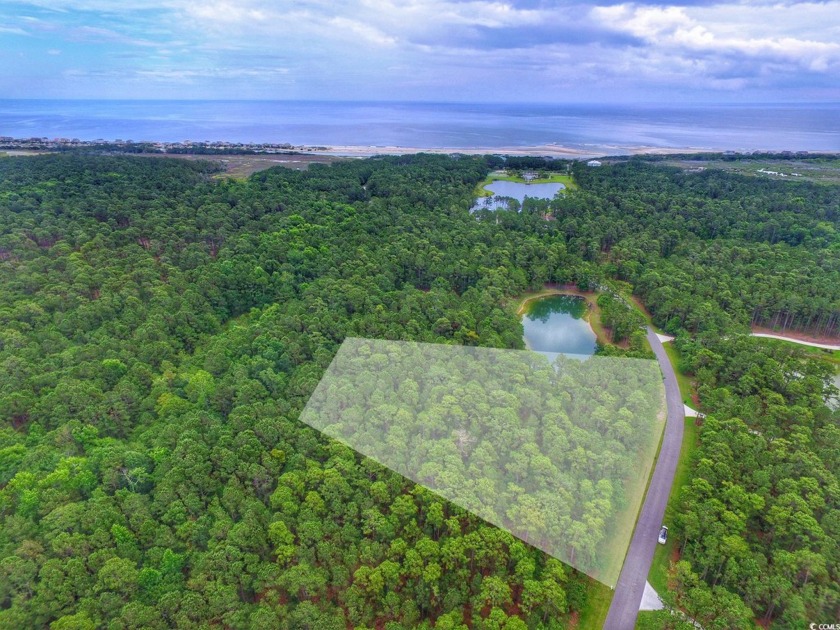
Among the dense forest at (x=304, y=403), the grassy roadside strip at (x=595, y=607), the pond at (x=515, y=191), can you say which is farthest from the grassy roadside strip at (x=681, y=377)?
the pond at (x=515, y=191)

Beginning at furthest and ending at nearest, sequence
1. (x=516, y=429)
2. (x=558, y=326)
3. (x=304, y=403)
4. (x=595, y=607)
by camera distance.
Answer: (x=558, y=326) → (x=304, y=403) → (x=516, y=429) → (x=595, y=607)

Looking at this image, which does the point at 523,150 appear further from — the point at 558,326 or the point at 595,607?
the point at 595,607

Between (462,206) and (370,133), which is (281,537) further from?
(370,133)

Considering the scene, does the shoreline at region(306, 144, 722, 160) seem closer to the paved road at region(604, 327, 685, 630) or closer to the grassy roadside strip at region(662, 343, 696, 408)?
the grassy roadside strip at region(662, 343, 696, 408)

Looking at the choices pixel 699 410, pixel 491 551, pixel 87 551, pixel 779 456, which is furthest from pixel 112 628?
pixel 699 410

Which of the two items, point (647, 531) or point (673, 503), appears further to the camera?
point (673, 503)

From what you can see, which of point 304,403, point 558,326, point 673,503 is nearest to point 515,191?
point 558,326

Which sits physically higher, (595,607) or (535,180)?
(535,180)
